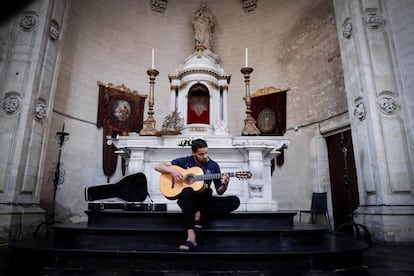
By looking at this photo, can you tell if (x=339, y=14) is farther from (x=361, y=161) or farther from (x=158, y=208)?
(x=158, y=208)

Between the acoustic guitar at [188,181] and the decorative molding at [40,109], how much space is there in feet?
12.0

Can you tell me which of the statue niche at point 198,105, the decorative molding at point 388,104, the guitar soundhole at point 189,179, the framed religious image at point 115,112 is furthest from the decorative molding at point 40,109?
the decorative molding at point 388,104

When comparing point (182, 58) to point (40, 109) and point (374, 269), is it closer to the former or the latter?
point (40, 109)

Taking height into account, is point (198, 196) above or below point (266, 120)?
below

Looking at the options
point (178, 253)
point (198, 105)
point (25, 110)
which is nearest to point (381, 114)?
point (198, 105)

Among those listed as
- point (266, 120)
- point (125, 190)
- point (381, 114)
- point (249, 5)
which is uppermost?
point (249, 5)

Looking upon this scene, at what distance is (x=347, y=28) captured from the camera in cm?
537

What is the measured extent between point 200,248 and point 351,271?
1.30 m

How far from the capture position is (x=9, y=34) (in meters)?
5.27

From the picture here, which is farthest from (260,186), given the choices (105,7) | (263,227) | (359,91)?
(105,7)

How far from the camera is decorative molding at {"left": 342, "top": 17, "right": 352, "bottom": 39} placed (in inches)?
209

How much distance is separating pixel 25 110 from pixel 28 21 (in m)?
1.88

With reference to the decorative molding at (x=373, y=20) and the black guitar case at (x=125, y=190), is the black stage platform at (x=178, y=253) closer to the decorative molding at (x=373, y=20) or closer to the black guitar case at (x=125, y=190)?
the black guitar case at (x=125, y=190)

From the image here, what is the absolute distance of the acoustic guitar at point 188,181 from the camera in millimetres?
2725
